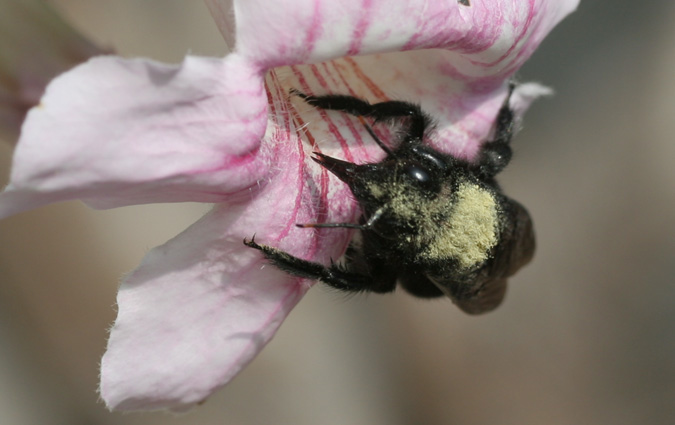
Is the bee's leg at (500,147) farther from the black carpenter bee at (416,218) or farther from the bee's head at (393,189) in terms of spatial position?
the bee's head at (393,189)

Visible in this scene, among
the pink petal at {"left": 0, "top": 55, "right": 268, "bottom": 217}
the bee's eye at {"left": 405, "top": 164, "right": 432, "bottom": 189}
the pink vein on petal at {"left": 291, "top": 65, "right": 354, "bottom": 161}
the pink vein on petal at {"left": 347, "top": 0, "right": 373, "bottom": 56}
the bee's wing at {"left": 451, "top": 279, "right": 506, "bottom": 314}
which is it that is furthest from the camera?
the bee's wing at {"left": 451, "top": 279, "right": 506, "bottom": 314}

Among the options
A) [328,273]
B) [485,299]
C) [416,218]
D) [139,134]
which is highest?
[139,134]

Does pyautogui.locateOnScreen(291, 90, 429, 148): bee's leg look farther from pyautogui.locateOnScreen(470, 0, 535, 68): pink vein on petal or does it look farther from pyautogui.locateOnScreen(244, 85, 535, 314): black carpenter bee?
pyautogui.locateOnScreen(470, 0, 535, 68): pink vein on petal

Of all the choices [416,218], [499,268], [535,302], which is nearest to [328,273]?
[416,218]

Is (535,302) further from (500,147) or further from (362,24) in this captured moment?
(362,24)

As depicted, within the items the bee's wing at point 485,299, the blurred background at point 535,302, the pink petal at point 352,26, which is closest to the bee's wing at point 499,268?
the bee's wing at point 485,299

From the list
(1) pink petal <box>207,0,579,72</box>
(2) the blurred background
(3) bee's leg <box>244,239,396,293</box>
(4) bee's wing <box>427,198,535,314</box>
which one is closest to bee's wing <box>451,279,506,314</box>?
(4) bee's wing <box>427,198,535,314</box>
